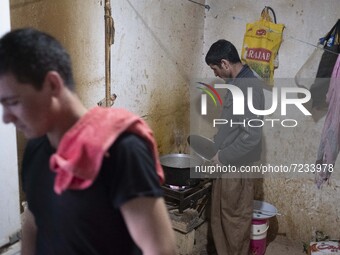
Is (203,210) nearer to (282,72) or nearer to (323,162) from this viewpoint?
(323,162)

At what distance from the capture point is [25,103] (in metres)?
→ 0.87

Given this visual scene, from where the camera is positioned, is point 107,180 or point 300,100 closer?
point 107,180

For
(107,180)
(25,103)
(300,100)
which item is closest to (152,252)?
(107,180)

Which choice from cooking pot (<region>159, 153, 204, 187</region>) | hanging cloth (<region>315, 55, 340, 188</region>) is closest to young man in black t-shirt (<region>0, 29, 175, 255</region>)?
cooking pot (<region>159, 153, 204, 187</region>)

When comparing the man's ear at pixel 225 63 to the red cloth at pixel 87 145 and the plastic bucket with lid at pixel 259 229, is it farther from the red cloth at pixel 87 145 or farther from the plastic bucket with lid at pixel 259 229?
the red cloth at pixel 87 145

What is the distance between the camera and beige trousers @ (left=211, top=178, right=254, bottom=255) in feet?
9.31

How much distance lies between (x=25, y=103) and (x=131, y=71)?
1.78 metres

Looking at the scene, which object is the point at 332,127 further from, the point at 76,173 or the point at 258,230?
the point at 76,173

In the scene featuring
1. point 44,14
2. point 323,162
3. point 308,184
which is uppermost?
point 44,14

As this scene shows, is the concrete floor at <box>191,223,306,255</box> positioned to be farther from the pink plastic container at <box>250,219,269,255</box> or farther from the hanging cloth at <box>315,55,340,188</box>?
the hanging cloth at <box>315,55,340,188</box>

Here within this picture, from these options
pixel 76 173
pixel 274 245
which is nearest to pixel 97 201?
pixel 76 173

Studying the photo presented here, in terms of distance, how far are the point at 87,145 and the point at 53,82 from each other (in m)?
0.20

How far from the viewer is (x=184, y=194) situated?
8.54ft

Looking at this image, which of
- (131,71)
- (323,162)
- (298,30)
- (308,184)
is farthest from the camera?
(308,184)
